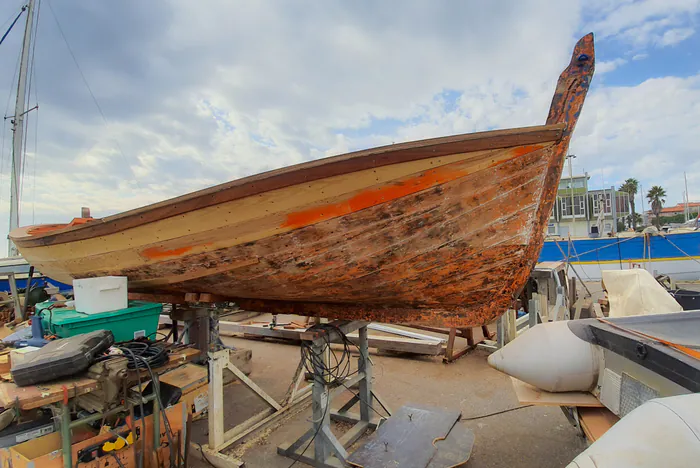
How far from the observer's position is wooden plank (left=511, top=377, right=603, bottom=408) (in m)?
2.15

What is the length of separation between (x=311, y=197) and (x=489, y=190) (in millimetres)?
938

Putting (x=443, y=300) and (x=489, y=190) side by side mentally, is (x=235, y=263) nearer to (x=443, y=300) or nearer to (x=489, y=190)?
(x=443, y=300)

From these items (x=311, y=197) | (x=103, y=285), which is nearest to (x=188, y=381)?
(x=103, y=285)

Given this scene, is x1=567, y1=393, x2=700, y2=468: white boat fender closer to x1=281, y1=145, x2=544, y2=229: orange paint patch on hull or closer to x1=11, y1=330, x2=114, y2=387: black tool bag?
x1=281, y1=145, x2=544, y2=229: orange paint patch on hull

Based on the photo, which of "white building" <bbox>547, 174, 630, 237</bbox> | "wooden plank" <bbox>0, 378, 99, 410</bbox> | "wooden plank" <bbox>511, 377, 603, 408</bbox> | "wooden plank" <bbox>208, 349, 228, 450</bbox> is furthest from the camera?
"white building" <bbox>547, 174, 630, 237</bbox>

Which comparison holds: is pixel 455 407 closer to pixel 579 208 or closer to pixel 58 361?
pixel 58 361

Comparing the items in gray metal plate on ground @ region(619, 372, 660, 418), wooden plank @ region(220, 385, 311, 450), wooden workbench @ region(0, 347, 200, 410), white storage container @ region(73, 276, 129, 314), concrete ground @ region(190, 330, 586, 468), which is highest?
white storage container @ region(73, 276, 129, 314)

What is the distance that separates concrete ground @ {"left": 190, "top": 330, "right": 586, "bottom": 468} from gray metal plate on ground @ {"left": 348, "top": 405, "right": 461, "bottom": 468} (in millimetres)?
331

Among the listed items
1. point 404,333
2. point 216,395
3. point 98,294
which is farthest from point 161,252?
point 404,333

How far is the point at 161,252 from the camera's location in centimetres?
254

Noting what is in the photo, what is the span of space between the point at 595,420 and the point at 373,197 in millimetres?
1786

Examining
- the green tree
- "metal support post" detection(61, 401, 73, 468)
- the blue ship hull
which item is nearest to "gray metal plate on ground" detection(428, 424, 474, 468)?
"metal support post" detection(61, 401, 73, 468)

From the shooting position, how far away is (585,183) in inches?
1192

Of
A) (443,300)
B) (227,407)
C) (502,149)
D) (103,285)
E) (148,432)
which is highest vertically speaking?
(502,149)
